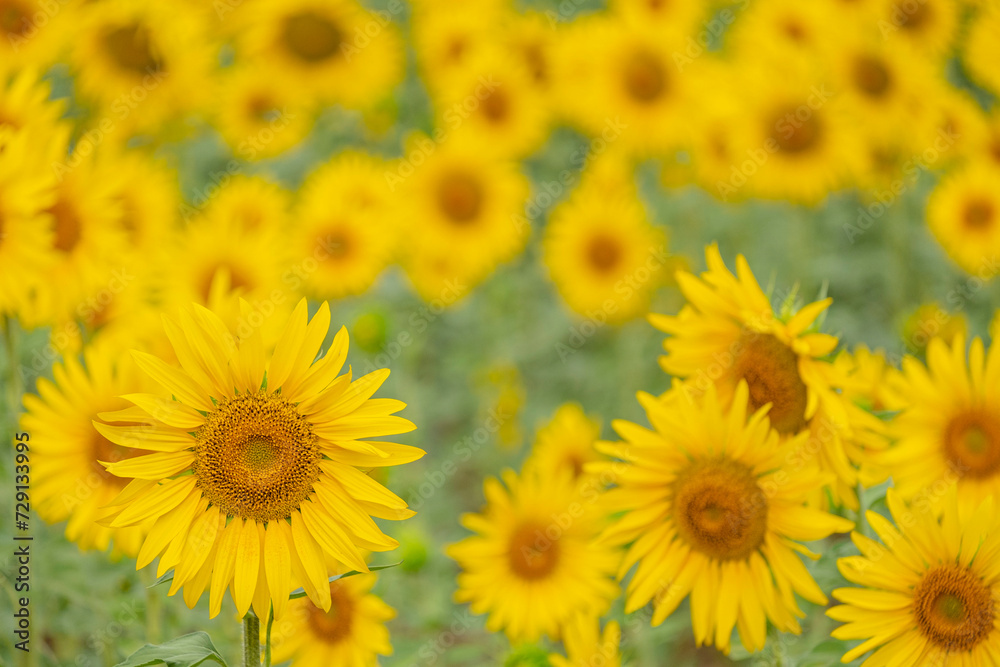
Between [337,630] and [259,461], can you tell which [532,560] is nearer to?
[337,630]

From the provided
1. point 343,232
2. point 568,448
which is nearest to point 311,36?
point 343,232

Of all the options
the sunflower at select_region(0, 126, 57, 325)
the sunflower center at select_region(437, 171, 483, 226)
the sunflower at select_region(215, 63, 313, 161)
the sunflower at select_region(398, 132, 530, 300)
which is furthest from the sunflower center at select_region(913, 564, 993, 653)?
the sunflower at select_region(215, 63, 313, 161)

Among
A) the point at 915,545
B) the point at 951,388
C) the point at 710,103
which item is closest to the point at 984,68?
the point at 710,103

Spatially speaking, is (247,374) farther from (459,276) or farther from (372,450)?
(459,276)

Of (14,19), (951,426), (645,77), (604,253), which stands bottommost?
(951,426)

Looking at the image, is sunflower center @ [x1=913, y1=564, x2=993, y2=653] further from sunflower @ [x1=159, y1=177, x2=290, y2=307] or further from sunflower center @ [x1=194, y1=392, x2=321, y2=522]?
sunflower @ [x1=159, y1=177, x2=290, y2=307]

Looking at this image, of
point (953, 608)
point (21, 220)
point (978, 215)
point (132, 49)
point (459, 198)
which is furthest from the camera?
point (459, 198)

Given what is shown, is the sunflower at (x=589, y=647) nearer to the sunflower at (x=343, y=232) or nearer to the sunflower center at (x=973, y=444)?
the sunflower center at (x=973, y=444)
